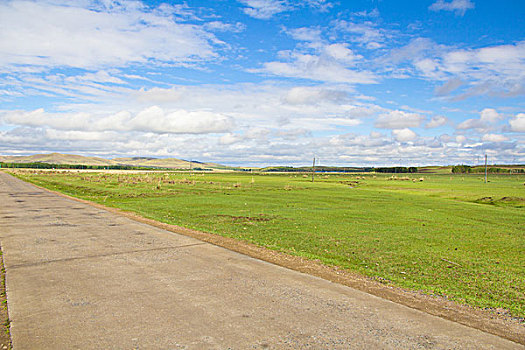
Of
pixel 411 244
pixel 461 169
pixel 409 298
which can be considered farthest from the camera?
pixel 461 169

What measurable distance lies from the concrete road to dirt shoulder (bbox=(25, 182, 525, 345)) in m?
0.32

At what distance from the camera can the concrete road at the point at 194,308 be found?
487cm

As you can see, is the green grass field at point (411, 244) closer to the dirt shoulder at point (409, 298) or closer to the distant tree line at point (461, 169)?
the dirt shoulder at point (409, 298)

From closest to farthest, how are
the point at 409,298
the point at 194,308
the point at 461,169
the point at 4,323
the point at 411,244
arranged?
the point at 4,323 < the point at 194,308 < the point at 409,298 < the point at 411,244 < the point at 461,169

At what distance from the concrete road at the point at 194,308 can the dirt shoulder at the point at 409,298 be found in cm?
32

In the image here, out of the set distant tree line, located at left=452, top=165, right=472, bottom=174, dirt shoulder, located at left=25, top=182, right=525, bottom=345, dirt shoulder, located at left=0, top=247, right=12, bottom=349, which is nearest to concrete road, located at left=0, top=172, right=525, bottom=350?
dirt shoulder, located at left=0, top=247, right=12, bottom=349

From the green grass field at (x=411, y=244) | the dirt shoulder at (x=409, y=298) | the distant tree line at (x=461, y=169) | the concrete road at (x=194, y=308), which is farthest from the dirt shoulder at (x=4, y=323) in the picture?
the distant tree line at (x=461, y=169)

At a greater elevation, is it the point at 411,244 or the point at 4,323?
the point at 4,323

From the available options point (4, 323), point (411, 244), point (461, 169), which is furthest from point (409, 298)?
point (461, 169)

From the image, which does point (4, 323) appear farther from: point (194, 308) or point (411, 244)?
point (411, 244)

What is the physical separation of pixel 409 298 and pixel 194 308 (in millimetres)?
4020

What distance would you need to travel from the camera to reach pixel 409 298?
22.5 ft

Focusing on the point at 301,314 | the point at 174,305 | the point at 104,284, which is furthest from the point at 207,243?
the point at 301,314

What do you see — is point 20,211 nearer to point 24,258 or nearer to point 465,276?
point 24,258
